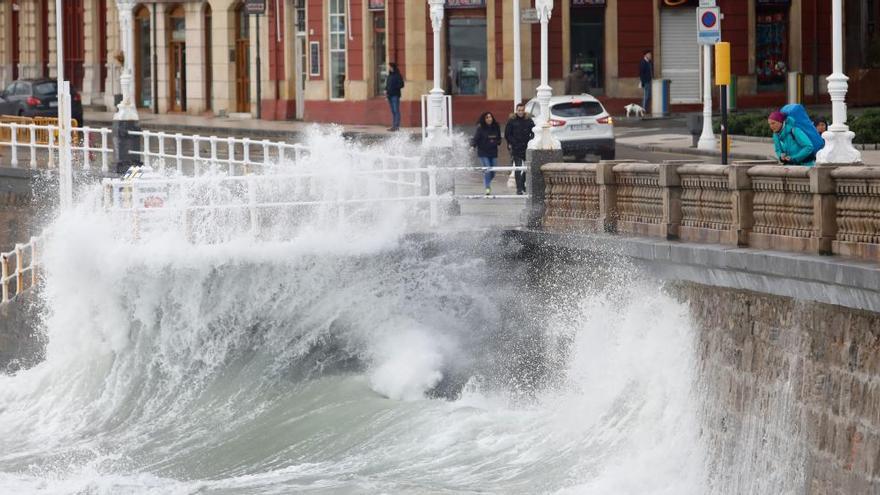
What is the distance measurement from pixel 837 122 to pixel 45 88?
3394 cm

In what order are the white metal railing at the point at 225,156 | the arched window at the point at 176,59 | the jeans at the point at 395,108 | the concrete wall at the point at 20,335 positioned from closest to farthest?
the white metal railing at the point at 225,156
the concrete wall at the point at 20,335
the jeans at the point at 395,108
the arched window at the point at 176,59

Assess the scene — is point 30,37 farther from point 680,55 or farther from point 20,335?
point 20,335

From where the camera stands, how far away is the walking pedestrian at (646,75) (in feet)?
158

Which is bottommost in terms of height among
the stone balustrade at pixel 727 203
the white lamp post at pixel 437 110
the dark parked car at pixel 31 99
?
the stone balustrade at pixel 727 203

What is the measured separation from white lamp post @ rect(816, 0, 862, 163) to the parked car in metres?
18.3

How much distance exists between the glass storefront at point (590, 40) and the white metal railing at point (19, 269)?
66.1 ft

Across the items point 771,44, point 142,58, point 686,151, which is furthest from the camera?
point 142,58

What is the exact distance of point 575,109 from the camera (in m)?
37.2

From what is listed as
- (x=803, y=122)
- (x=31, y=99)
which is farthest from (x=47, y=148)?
(x=803, y=122)

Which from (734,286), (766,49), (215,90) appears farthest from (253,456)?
(215,90)

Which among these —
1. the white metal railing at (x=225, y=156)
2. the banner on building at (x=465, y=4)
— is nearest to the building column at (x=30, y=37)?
the white metal railing at (x=225, y=156)

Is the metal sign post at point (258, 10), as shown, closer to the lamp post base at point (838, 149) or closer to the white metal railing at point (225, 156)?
the white metal railing at point (225, 156)

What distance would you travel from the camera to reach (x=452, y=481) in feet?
66.1

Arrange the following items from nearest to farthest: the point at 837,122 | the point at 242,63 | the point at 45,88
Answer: the point at 837,122 → the point at 45,88 → the point at 242,63
